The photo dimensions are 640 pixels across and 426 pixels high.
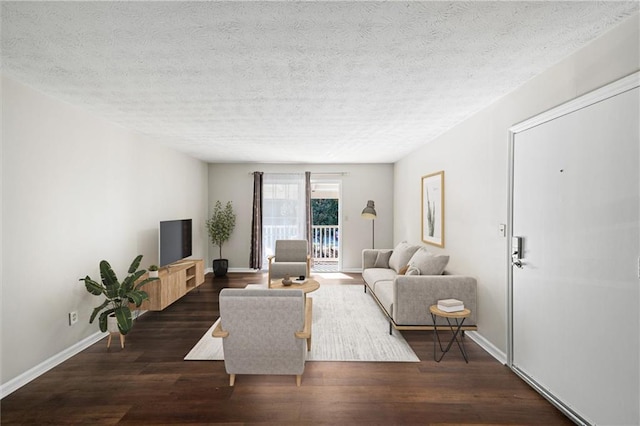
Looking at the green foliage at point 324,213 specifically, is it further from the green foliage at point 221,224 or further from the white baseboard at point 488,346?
the white baseboard at point 488,346

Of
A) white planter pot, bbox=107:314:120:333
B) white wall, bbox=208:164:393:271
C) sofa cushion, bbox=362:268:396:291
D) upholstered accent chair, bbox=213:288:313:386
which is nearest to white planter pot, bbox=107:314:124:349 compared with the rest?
white planter pot, bbox=107:314:120:333

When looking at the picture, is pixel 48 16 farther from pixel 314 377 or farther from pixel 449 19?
pixel 314 377

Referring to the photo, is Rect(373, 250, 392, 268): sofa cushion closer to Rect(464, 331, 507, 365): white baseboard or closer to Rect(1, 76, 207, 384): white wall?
Rect(464, 331, 507, 365): white baseboard

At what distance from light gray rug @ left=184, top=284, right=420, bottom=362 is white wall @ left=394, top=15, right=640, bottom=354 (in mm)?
1036

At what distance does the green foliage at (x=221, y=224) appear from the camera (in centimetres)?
657

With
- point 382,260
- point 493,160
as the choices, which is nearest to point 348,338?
point 382,260

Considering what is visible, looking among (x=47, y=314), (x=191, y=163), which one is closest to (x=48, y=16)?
(x=47, y=314)

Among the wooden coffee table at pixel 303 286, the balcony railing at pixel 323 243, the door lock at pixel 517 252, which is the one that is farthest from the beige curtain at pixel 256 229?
the door lock at pixel 517 252

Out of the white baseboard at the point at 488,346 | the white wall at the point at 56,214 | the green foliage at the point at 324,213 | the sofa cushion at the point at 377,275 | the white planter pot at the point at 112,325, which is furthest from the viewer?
the green foliage at the point at 324,213

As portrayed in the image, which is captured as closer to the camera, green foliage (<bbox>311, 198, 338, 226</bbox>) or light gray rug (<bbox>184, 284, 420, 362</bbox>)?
light gray rug (<bbox>184, 284, 420, 362</bbox>)

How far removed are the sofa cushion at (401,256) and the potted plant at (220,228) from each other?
359 centimetres

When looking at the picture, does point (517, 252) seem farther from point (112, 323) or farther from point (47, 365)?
point (47, 365)

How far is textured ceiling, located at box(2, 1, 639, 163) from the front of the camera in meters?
1.61

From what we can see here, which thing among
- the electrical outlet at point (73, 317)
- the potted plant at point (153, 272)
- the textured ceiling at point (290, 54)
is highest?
the textured ceiling at point (290, 54)
